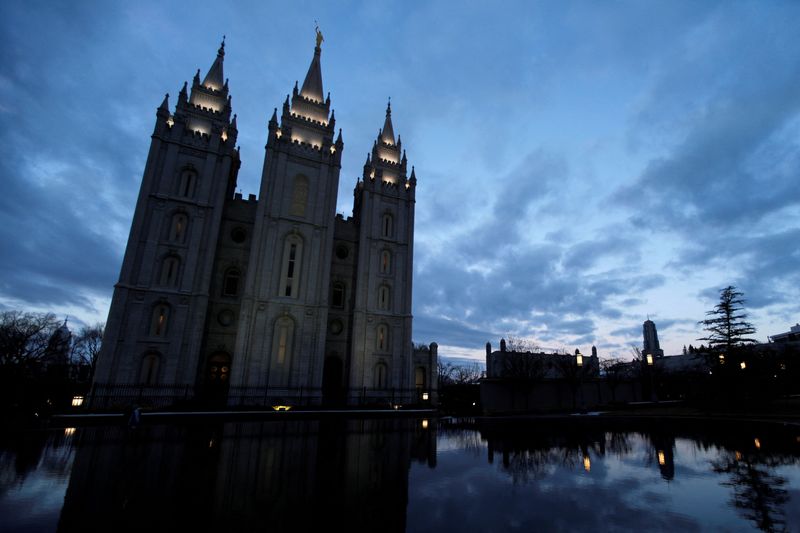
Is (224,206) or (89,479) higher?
(224,206)

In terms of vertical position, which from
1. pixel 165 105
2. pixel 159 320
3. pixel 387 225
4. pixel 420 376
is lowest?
pixel 420 376

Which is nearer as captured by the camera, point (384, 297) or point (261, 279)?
point (261, 279)

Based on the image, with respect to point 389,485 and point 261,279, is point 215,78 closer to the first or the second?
point 261,279

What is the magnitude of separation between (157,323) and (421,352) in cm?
2527

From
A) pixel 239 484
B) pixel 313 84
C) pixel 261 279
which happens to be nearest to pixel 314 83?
pixel 313 84

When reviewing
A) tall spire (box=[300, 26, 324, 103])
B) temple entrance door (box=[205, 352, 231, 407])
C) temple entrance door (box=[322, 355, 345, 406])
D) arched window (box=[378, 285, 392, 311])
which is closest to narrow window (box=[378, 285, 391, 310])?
arched window (box=[378, 285, 392, 311])

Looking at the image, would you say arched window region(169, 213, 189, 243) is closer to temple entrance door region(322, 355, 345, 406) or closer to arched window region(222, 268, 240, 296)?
arched window region(222, 268, 240, 296)

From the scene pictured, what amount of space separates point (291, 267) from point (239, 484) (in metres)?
29.5

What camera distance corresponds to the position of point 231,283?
34.6m

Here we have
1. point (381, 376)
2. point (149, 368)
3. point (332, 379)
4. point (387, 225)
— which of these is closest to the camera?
point (149, 368)

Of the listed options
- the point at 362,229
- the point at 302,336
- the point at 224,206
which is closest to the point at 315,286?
the point at 302,336

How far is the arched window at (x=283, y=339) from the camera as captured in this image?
32656 millimetres

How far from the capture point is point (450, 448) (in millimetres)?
12297

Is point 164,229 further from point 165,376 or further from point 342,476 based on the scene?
point 342,476
